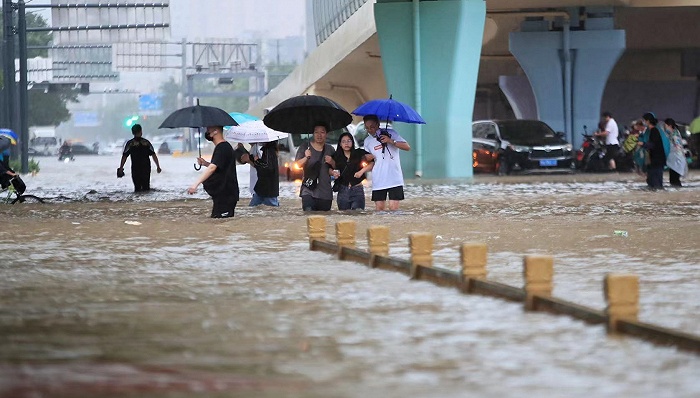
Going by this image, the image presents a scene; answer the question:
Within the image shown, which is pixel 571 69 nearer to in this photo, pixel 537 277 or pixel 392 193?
pixel 392 193

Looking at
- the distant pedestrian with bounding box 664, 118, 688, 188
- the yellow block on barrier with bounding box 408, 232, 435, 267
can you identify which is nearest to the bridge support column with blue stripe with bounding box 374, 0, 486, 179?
the distant pedestrian with bounding box 664, 118, 688, 188

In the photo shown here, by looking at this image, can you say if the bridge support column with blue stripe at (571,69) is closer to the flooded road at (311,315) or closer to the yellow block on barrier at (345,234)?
the flooded road at (311,315)

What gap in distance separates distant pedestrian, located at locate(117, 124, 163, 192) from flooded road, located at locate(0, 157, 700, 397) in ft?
33.9

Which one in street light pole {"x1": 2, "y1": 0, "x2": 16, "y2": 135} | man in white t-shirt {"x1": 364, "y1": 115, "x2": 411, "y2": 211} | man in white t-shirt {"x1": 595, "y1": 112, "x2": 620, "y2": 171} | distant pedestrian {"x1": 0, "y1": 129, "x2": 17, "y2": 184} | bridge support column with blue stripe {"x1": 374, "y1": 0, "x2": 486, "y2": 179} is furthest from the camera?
street light pole {"x1": 2, "y1": 0, "x2": 16, "y2": 135}

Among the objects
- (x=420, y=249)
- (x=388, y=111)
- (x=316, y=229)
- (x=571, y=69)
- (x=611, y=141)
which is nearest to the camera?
(x=420, y=249)

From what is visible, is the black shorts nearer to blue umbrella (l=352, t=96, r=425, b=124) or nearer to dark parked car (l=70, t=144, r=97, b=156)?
blue umbrella (l=352, t=96, r=425, b=124)

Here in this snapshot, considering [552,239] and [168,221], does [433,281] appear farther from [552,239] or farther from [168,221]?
[168,221]

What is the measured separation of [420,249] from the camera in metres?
12.6

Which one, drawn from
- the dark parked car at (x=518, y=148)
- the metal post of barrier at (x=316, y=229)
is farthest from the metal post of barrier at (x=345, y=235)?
the dark parked car at (x=518, y=148)

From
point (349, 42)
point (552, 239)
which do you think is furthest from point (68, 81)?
point (552, 239)

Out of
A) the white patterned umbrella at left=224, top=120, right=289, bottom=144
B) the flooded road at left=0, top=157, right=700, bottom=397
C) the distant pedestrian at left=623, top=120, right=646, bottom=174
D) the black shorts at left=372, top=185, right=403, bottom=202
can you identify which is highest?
the white patterned umbrella at left=224, top=120, right=289, bottom=144

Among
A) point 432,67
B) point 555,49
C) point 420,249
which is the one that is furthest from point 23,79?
point 420,249

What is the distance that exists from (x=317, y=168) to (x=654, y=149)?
350 inches

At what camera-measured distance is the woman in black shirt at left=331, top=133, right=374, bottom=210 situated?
22.0m
